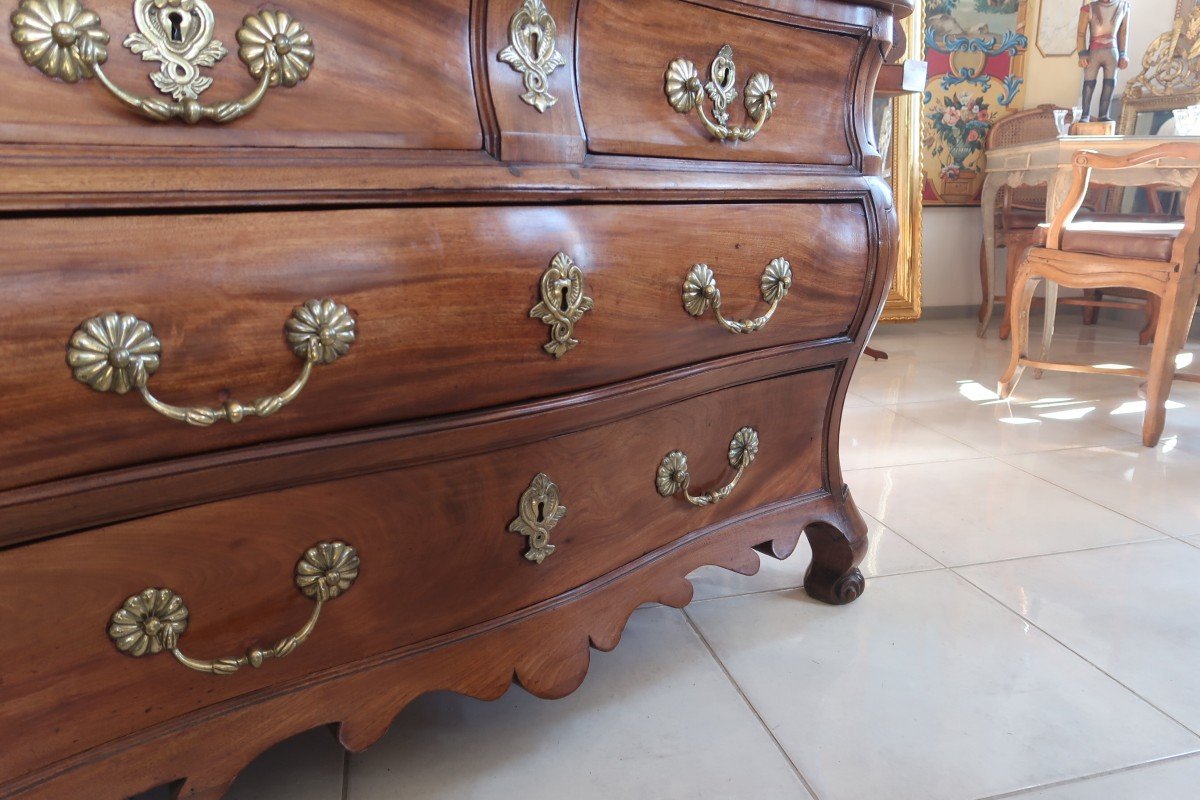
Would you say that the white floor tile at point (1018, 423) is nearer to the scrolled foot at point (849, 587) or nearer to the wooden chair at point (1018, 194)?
the scrolled foot at point (849, 587)

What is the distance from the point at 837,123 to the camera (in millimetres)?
1107

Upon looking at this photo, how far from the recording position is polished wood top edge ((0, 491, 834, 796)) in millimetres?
685

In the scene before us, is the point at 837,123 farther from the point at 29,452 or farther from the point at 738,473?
the point at 29,452

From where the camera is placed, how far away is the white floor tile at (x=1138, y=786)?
0.96 m

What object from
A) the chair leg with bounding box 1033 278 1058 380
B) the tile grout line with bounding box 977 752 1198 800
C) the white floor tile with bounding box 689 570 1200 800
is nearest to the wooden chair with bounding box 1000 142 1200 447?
the chair leg with bounding box 1033 278 1058 380

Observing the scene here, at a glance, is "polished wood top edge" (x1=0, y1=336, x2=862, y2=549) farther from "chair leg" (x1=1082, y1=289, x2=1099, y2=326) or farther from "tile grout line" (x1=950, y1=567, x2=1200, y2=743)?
"chair leg" (x1=1082, y1=289, x2=1099, y2=326)

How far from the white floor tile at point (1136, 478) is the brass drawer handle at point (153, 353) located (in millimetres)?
1406

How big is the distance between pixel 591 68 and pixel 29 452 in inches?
24.0

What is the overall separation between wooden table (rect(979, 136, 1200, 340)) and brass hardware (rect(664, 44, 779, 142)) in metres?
2.25

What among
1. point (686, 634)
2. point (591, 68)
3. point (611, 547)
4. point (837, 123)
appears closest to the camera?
point (591, 68)

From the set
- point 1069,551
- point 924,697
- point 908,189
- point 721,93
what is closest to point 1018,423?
point 1069,551

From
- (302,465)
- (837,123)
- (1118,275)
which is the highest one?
(837,123)

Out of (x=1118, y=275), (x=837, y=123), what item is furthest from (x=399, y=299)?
(x=1118, y=275)

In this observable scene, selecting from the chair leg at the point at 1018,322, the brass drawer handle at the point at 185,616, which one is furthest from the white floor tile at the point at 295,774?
the chair leg at the point at 1018,322
